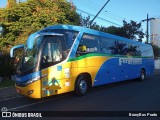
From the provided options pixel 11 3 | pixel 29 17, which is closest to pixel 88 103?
pixel 29 17

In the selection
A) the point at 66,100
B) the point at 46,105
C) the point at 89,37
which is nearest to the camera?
the point at 46,105

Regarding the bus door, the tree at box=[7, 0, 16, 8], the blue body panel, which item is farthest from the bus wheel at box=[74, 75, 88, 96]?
the tree at box=[7, 0, 16, 8]

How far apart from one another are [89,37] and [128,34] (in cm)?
2521

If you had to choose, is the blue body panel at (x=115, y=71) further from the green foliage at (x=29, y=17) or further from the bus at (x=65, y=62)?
the green foliage at (x=29, y=17)

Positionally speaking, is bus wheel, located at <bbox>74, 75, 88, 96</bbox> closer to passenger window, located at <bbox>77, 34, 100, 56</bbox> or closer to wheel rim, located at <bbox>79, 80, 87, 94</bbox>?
wheel rim, located at <bbox>79, 80, 87, 94</bbox>

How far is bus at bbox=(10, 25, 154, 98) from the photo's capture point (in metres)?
10.1

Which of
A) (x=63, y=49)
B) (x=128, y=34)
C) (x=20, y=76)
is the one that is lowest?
(x=20, y=76)

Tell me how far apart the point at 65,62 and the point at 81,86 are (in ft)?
5.43

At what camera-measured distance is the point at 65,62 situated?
36.5 ft

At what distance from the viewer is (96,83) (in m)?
13.3

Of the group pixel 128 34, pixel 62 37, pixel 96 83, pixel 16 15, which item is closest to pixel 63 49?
pixel 62 37

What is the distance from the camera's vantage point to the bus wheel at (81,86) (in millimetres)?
11844

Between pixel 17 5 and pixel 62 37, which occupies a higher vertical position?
pixel 17 5

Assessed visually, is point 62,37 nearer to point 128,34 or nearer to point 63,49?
point 63,49
